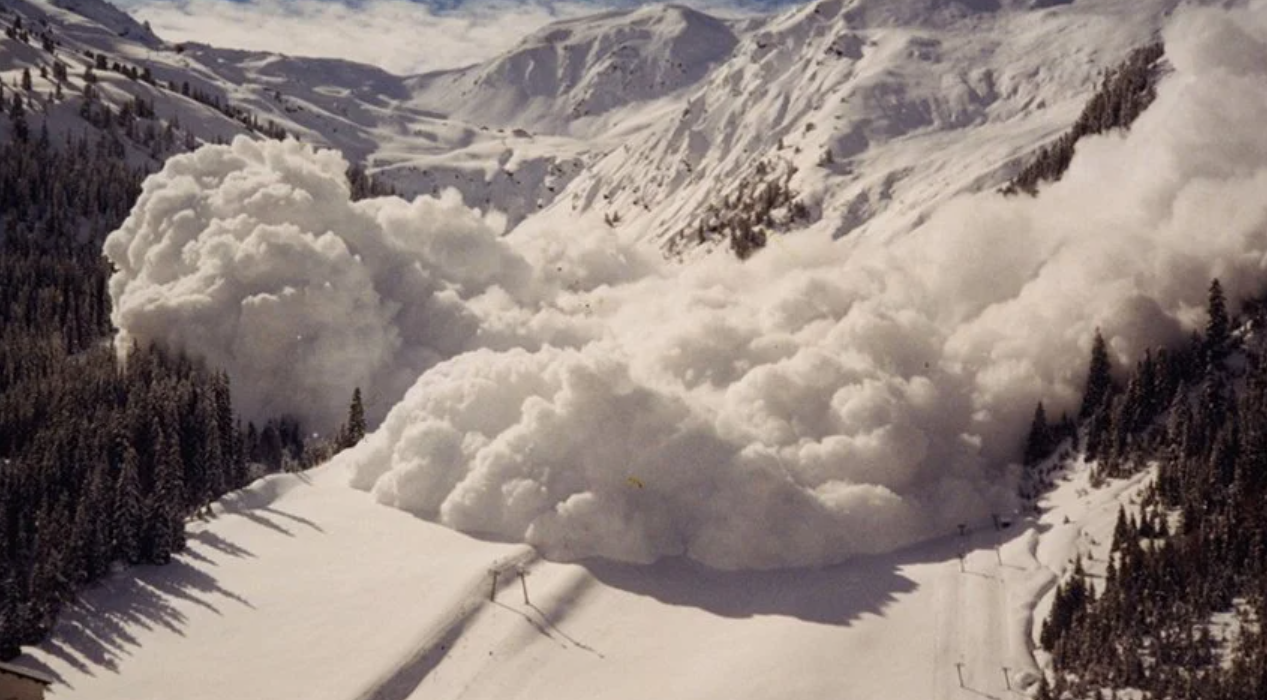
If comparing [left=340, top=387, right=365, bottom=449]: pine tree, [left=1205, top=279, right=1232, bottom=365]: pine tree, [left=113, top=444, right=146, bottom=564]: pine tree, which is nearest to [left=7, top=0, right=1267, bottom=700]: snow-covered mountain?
[left=113, top=444, right=146, bottom=564]: pine tree

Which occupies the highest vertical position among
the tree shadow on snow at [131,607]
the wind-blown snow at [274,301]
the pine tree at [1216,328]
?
the pine tree at [1216,328]

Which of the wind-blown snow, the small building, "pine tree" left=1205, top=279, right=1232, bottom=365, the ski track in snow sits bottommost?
the ski track in snow

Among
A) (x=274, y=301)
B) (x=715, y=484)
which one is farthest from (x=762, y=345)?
(x=274, y=301)

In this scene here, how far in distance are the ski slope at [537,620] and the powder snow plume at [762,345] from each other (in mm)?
5854

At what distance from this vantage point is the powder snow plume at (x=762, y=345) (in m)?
119

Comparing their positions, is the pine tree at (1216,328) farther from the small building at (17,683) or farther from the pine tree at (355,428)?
the small building at (17,683)

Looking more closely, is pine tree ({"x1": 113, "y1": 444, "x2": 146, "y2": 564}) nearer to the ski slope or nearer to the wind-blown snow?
the ski slope

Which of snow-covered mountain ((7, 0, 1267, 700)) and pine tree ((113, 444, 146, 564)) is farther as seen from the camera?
pine tree ((113, 444, 146, 564))

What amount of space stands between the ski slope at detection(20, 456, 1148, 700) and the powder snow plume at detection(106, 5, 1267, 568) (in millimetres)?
5854

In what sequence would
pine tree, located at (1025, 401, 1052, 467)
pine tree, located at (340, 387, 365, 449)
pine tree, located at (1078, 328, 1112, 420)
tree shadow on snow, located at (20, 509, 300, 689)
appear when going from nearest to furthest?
tree shadow on snow, located at (20, 509, 300, 689)
pine tree, located at (1078, 328, 1112, 420)
pine tree, located at (1025, 401, 1052, 467)
pine tree, located at (340, 387, 365, 449)

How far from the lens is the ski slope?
9331 centimetres

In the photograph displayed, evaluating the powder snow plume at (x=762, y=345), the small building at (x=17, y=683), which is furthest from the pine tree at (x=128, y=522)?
the small building at (x=17, y=683)

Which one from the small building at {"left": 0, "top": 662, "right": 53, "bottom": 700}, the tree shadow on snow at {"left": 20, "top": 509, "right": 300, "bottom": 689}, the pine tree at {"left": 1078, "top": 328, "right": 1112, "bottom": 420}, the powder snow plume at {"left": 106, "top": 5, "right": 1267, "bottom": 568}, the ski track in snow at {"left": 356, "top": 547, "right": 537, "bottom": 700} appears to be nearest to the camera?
the small building at {"left": 0, "top": 662, "right": 53, "bottom": 700}

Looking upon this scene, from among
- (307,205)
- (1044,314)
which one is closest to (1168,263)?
(1044,314)
